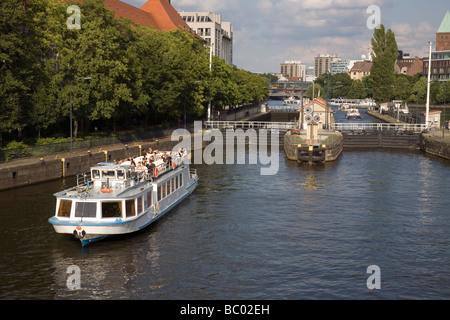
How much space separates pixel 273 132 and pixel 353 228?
5575cm

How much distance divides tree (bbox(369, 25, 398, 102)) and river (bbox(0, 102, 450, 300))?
130506 millimetres

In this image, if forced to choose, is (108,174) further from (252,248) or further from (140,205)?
(252,248)

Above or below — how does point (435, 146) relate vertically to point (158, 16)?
below

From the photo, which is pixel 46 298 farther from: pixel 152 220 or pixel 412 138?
pixel 412 138

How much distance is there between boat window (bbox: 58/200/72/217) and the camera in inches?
1270

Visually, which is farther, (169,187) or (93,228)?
(169,187)

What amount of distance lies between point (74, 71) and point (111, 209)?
3589 centimetres

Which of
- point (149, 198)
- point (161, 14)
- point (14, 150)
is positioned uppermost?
point (161, 14)

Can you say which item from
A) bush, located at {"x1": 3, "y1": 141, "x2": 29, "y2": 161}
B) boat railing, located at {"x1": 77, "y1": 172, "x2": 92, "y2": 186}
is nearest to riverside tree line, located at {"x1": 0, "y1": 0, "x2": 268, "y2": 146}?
bush, located at {"x1": 3, "y1": 141, "x2": 29, "y2": 161}

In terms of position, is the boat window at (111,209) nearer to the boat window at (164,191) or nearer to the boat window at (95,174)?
the boat window at (95,174)

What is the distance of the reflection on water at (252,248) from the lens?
26.2 meters

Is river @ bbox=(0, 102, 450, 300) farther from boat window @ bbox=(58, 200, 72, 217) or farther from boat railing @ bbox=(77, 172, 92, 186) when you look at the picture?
boat railing @ bbox=(77, 172, 92, 186)

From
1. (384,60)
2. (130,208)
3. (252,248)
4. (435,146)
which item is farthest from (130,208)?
(384,60)

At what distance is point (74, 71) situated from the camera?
64.1 metres
